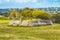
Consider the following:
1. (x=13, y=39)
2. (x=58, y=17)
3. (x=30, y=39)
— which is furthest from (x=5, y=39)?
(x=58, y=17)

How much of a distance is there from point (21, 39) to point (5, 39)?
1.20 metres

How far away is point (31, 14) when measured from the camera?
31.9m

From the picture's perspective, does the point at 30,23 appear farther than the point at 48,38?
Yes

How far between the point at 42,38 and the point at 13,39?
88.4 inches

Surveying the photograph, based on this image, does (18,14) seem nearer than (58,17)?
No

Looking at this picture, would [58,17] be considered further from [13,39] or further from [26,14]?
[13,39]

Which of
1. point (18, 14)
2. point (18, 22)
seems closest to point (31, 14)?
point (18, 14)

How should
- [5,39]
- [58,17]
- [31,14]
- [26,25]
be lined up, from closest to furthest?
1. [5,39]
2. [26,25]
3. [58,17]
4. [31,14]

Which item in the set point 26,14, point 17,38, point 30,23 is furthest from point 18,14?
point 17,38

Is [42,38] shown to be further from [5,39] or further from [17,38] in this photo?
[5,39]

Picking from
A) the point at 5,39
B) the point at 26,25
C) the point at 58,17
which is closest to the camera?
the point at 5,39

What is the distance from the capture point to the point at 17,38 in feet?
44.6

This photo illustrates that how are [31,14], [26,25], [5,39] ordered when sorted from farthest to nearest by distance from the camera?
[31,14] → [26,25] → [5,39]

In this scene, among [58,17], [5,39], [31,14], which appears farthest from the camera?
[31,14]
